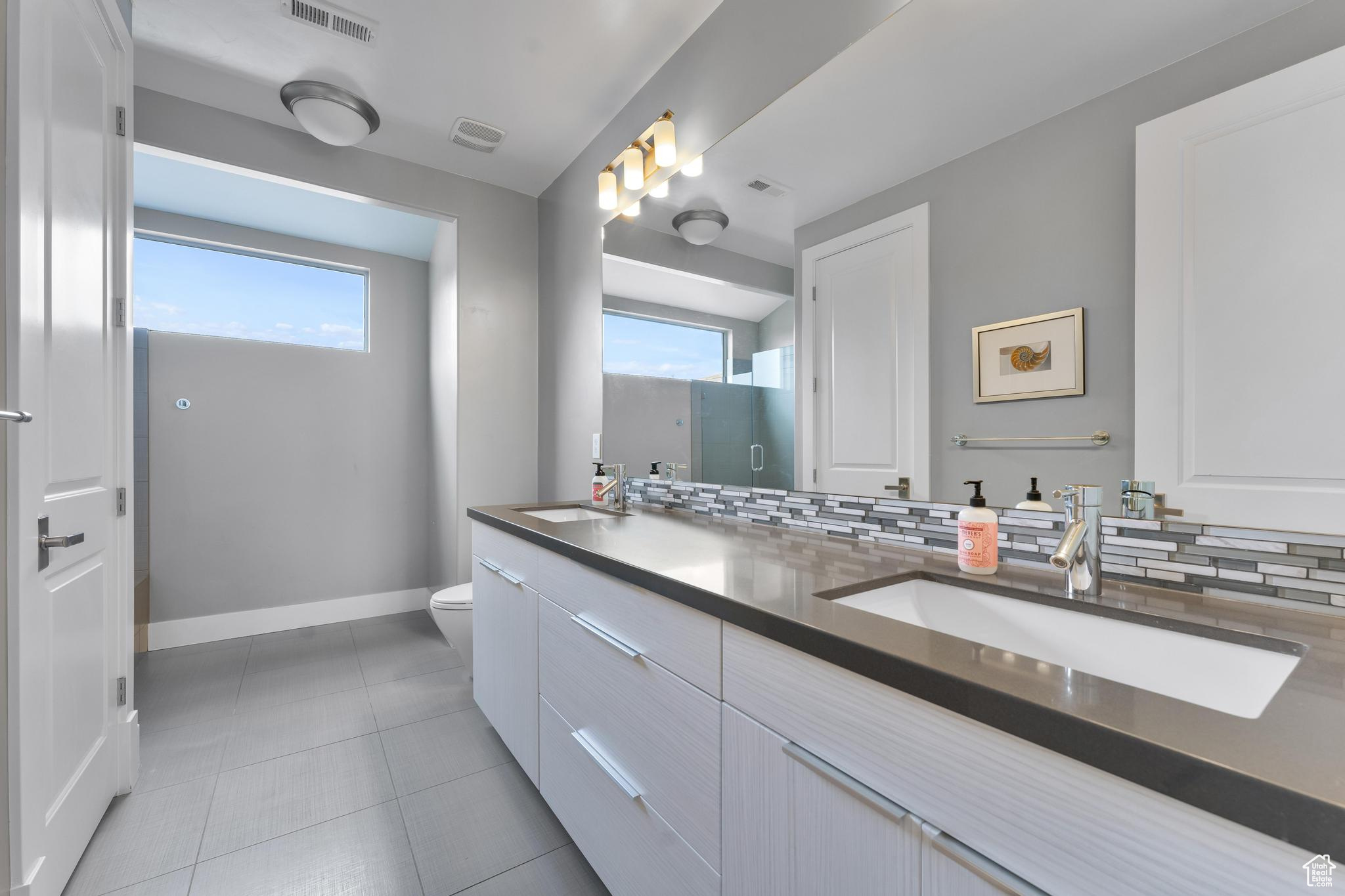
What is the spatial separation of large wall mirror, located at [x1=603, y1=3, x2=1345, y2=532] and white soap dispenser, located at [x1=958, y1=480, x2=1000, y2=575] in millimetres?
103

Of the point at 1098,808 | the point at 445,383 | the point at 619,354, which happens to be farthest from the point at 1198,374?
the point at 445,383

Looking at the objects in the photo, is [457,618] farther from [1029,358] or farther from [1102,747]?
[1102,747]

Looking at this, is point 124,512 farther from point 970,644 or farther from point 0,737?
point 970,644

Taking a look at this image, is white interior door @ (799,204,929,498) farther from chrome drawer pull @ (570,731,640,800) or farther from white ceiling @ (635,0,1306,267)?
chrome drawer pull @ (570,731,640,800)

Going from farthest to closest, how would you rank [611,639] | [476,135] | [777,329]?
[476,135] < [777,329] < [611,639]

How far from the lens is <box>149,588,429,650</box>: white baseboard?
10.1ft

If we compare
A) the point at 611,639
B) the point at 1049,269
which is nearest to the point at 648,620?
the point at 611,639

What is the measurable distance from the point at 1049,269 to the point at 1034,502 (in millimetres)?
435

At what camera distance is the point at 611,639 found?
3.99 feet

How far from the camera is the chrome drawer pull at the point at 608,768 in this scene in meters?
1.14

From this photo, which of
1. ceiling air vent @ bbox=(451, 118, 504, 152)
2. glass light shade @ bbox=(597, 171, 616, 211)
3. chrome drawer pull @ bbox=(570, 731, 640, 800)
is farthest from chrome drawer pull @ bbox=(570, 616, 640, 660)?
ceiling air vent @ bbox=(451, 118, 504, 152)

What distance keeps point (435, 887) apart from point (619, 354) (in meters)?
1.86

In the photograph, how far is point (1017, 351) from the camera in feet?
3.50

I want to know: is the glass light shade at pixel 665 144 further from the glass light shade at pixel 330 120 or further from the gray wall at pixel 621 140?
the glass light shade at pixel 330 120
